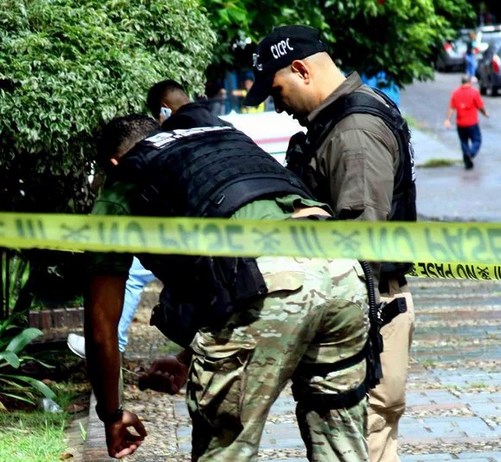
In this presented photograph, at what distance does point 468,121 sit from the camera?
2333 centimetres

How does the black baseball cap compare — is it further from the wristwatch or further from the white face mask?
the white face mask

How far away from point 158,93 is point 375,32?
283 inches

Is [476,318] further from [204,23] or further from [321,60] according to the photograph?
[321,60]

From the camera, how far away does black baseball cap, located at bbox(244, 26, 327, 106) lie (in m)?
4.52

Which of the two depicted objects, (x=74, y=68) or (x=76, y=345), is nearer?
(x=74, y=68)

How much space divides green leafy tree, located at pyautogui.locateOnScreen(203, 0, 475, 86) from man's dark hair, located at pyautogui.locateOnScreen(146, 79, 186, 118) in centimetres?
437

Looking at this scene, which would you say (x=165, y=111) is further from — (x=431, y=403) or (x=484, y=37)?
(x=484, y=37)

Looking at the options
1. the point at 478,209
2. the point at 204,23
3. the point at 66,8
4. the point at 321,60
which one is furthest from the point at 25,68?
the point at 478,209

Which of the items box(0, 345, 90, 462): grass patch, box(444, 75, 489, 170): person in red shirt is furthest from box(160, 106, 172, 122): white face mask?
box(444, 75, 489, 170): person in red shirt

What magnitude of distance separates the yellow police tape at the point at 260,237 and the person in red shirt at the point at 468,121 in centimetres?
1916

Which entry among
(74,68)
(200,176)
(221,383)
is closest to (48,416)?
(74,68)

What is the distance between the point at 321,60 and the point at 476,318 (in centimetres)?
525

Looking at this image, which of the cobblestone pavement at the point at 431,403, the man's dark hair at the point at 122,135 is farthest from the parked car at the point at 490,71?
the man's dark hair at the point at 122,135

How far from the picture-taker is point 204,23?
7.71 metres
